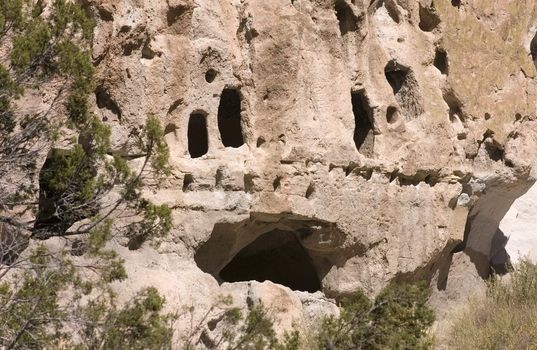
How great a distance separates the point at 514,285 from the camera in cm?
1274

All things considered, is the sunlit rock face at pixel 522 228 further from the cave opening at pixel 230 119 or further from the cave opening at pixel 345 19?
the cave opening at pixel 230 119

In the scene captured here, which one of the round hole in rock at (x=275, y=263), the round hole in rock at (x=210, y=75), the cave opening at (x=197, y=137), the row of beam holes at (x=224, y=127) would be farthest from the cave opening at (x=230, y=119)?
the round hole in rock at (x=275, y=263)

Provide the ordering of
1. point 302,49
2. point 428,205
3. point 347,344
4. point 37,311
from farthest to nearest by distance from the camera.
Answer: point 428,205
point 302,49
point 347,344
point 37,311

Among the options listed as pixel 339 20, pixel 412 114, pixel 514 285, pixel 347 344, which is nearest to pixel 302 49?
pixel 339 20

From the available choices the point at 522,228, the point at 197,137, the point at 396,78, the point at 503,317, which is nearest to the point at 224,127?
the point at 197,137

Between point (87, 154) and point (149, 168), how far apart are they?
54.5 inches

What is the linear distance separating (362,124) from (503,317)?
2.23 meters

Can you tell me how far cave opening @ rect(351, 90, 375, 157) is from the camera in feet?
36.3

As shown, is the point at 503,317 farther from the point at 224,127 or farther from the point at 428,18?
the point at 224,127

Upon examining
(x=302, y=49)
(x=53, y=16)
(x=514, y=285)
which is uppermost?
(x=53, y=16)

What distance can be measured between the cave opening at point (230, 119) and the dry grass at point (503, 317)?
275 centimetres

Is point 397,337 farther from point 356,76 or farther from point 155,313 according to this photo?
point 356,76

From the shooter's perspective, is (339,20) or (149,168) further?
(339,20)

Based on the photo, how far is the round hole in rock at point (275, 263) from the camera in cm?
1195
